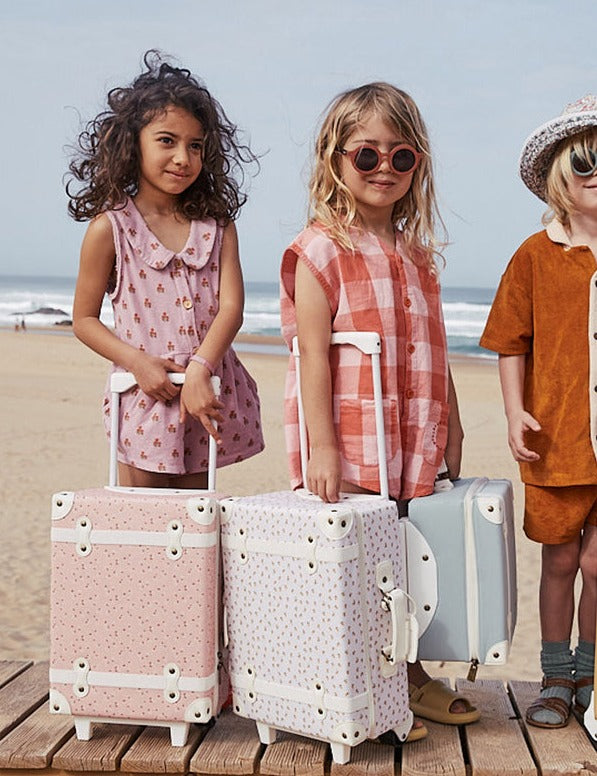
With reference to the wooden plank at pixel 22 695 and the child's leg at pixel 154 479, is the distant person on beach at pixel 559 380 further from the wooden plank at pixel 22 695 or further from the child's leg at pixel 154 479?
the wooden plank at pixel 22 695

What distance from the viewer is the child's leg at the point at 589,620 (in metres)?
3.15

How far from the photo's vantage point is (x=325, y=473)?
2.90 m

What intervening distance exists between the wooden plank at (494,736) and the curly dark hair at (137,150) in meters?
1.58

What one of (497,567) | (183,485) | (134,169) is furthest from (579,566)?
(134,169)

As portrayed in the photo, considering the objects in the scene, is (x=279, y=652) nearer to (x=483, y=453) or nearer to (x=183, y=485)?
(x=183, y=485)

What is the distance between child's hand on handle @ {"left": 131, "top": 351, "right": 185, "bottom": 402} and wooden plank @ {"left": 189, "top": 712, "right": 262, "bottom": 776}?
0.90 metres

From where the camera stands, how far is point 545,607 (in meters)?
3.21

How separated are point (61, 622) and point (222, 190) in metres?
1.31

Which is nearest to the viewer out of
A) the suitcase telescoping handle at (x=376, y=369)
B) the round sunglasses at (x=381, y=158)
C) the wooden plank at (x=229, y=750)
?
the wooden plank at (x=229, y=750)

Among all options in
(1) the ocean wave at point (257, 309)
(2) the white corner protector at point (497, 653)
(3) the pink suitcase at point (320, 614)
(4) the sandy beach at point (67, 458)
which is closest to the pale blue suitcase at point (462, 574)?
(2) the white corner protector at point (497, 653)

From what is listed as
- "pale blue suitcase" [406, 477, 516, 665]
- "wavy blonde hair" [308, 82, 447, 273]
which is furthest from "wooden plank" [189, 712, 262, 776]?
"wavy blonde hair" [308, 82, 447, 273]

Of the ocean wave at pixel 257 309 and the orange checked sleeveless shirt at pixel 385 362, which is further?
the ocean wave at pixel 257 309

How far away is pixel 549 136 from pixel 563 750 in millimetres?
1623

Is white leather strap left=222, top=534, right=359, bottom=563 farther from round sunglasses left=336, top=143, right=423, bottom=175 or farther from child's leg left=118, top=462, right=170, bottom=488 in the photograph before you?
round sunglasses left=336, top=143, right=423, bottom=175
